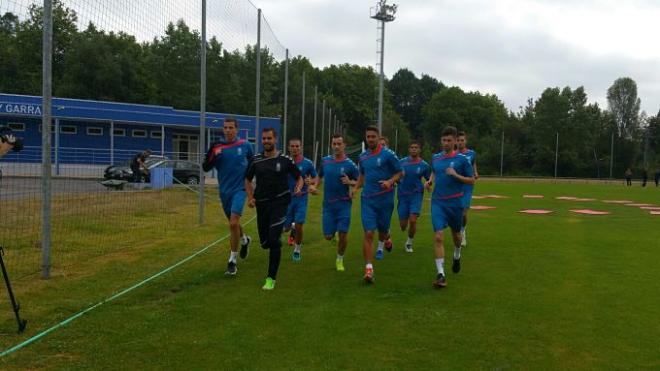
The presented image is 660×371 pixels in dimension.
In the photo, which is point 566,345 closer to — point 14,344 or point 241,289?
point 241,289

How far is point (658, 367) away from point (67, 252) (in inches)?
324

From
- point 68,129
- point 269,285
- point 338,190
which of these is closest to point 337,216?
point 338,190

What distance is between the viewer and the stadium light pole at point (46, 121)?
6852 mm

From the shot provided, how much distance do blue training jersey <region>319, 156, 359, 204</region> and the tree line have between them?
4570 mm

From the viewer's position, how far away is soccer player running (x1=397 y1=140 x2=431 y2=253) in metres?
10.1

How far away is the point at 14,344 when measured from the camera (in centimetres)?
471

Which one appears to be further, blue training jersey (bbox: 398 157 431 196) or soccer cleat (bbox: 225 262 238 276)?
blue training jersey (bbox: 398 157 431 196)

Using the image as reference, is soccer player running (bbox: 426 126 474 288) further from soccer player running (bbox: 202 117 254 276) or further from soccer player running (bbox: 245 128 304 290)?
soccer player running (bbox: 202 117 254 276)

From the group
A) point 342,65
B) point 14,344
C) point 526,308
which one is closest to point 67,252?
point 14,344

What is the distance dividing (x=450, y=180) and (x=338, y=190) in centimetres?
178

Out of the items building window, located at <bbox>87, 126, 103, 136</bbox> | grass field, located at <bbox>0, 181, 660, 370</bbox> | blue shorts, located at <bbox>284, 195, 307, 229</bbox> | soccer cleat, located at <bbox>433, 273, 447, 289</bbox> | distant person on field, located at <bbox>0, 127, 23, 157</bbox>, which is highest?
building window, located at <bbox>87, 126, 103, 136</bbox>

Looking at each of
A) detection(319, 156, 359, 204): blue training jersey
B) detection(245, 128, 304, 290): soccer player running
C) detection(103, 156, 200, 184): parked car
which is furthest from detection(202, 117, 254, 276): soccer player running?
detection(103, 156, 200, 184): parked car

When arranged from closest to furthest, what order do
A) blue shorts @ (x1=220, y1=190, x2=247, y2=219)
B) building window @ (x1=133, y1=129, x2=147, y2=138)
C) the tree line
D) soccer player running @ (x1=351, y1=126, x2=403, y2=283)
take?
soccer player running @ (x1=351, y1=126, x2=403, y2=283)
blue shorts @ (x1=220, y1=190, x2=247, y2=219)
the tree line
building window @ (x1=133, y1=129, x2=147, y2=138)

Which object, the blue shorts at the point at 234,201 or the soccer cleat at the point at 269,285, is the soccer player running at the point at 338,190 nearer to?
the blue shorts at the point at 234,201
